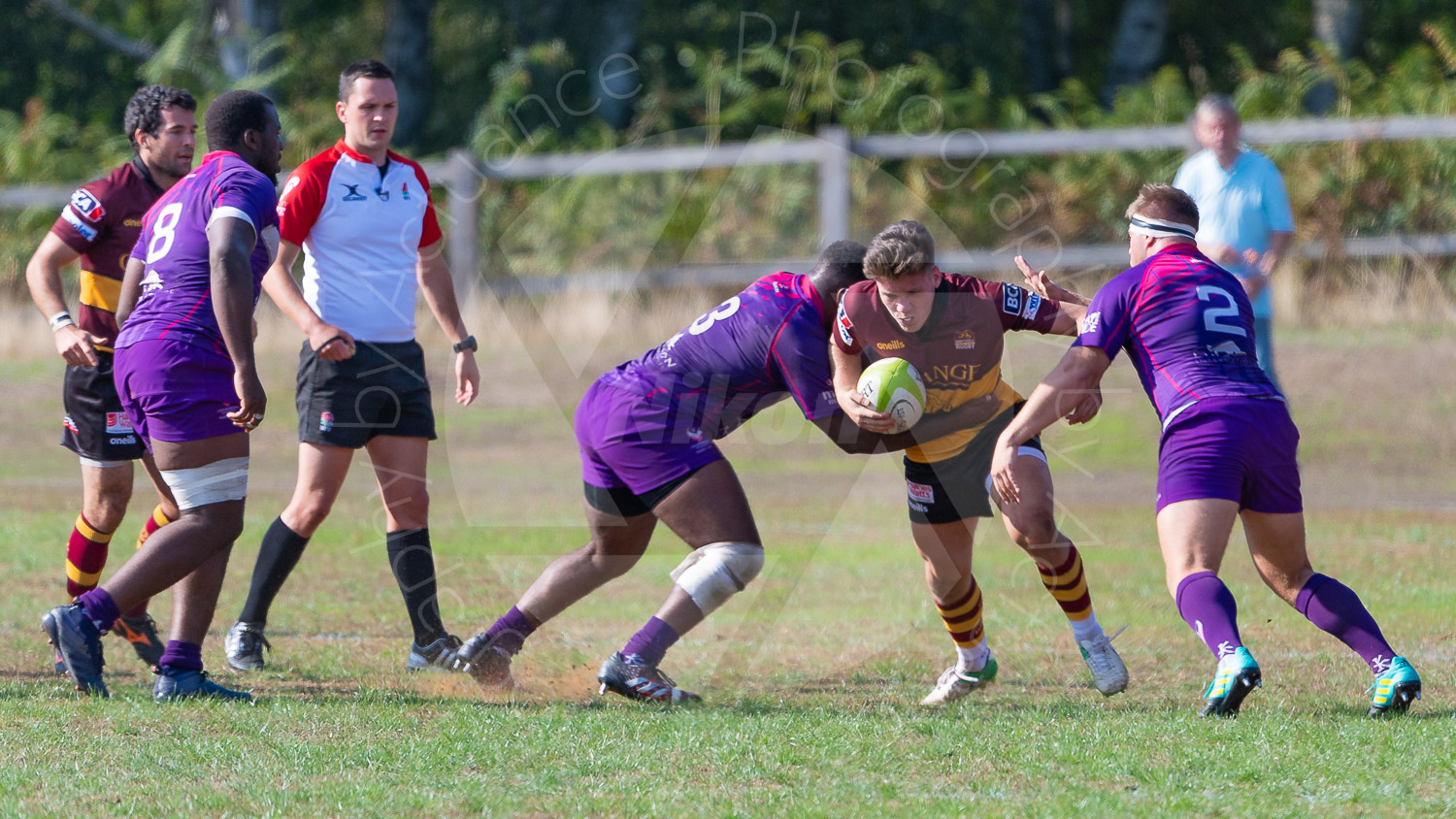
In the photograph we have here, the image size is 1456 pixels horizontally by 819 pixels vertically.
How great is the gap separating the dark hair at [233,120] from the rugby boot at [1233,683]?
3.92 m

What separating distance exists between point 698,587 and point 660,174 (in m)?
13.3

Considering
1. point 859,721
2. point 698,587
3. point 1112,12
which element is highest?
point 1112,12

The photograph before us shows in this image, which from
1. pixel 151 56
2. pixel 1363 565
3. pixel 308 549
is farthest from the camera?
pixel 151 56

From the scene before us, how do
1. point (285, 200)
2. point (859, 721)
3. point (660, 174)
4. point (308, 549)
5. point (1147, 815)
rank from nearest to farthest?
point (1147, 815) → point (859, 721) → point (285, 200) → point (308, 549) → point (660, 174)

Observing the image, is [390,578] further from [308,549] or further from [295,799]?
[295,799]

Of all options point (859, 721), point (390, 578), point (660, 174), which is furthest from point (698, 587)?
point (660, 174)

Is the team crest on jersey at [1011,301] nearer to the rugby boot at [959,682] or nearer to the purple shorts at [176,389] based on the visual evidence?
the rugby boot at [959,682]

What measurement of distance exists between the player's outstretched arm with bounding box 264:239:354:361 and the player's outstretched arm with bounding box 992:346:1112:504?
250 centimetres

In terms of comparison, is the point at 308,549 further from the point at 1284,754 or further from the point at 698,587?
the point at 1284,754

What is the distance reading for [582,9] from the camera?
23188 mm

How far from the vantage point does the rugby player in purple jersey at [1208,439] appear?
5148 mm

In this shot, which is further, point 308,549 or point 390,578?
point 308,549

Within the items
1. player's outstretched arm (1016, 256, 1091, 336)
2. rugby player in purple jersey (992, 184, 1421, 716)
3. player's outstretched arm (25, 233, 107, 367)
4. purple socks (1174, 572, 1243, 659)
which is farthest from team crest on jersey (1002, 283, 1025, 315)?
player's outstretched arm (25, 233, 107, 367)

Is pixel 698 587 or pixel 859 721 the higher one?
pixel 698 587
